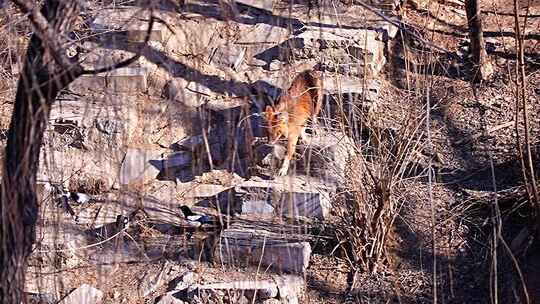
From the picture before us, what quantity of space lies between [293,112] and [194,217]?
3.13 ft

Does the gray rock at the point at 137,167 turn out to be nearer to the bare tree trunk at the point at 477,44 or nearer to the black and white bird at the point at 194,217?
the black and white bird at the point at 194,217

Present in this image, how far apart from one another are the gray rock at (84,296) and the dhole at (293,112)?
64.3 inches

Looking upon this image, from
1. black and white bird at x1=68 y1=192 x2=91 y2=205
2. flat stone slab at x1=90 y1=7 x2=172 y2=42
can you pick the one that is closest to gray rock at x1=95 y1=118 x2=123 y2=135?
black and white bird at x1=68 y1=192 x2=91 y2=205

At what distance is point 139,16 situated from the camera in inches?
121

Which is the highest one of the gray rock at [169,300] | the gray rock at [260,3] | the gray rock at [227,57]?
the gray rock at [260,3]

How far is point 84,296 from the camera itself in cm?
539

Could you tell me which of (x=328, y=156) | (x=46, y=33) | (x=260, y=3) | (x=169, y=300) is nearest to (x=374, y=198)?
(x=328, y=156)

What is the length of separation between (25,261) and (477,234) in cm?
338

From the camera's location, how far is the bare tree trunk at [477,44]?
24.8ft

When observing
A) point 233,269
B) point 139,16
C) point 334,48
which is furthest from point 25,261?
point 334,48

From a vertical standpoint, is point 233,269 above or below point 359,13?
below

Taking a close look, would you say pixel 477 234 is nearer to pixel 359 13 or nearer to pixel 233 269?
pixel 233 269

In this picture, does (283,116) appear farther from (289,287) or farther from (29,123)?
(29,123)

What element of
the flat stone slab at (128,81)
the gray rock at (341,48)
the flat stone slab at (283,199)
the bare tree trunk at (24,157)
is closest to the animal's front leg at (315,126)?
the flat stone slab at (283,199)
